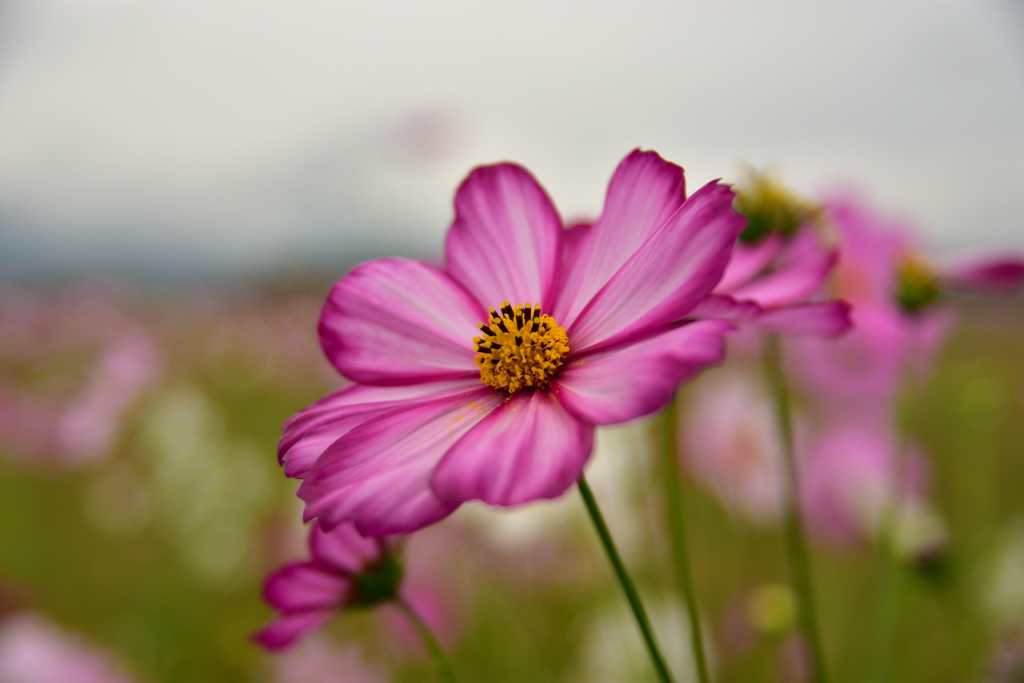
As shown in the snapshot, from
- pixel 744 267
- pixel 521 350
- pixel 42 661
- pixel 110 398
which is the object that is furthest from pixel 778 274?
pixel 110 398

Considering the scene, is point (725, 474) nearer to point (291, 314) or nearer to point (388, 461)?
point (388, 461)

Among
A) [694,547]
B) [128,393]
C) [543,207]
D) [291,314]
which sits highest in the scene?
[291,314]

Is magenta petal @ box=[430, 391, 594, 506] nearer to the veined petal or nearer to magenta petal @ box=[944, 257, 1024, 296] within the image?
the veined petal

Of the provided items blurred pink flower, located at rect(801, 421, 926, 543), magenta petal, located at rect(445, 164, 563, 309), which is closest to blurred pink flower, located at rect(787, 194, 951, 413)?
blurred pink flower, located at rect(801, 421, 926, 543)

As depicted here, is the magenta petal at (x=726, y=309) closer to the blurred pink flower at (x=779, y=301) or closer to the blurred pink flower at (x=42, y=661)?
the blurred pink flower at (x=779, y=301)

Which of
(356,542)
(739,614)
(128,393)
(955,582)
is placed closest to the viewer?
(356,542)

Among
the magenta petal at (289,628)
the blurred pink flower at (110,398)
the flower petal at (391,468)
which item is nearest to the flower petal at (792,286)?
the flower petal at (391,468)

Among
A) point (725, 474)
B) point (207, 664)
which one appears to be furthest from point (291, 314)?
point (725, 474)
